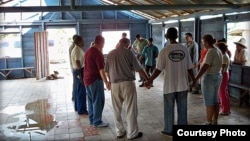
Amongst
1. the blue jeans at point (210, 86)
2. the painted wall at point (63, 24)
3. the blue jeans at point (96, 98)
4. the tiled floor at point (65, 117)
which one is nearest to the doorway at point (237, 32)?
the tiled floor at point (65, 117)

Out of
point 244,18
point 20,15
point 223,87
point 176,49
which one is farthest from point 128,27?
point 176,49

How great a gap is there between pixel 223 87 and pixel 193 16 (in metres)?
4.20

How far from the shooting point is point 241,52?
646cm

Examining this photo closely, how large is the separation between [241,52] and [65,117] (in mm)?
4303

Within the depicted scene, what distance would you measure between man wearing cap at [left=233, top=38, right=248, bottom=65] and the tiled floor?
3.18 feet

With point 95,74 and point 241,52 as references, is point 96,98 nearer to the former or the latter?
point 95,74

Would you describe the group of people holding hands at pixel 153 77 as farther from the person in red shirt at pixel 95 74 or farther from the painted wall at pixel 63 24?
the painted wall at pixel 63 24

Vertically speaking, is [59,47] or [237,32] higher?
[237,32]

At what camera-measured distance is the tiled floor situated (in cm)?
455

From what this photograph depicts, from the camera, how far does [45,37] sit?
38.4 feet

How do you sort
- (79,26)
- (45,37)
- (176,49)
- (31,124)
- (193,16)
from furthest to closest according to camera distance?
(79,26) → (45,37) → (193,16) → (31,124) → (176,49)

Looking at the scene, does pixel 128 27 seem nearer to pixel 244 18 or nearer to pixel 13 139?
pixel 244 18

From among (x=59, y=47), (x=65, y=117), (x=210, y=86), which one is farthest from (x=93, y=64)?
(x=59, y=47)

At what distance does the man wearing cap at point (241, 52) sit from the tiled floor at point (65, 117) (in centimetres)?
97
